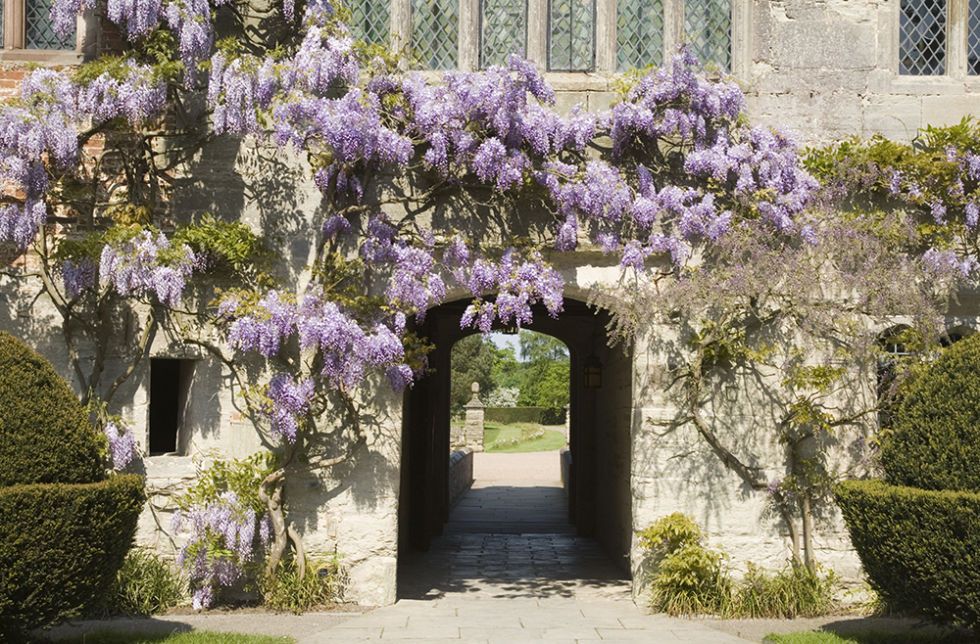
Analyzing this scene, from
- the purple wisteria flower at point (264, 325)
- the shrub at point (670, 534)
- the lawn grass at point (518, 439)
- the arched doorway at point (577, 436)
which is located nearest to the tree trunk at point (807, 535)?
the shrub at point (670, 534)

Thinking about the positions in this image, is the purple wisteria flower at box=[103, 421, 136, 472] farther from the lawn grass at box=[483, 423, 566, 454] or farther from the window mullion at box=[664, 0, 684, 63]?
the lawn grass at box=[483, 423, 566, 454]

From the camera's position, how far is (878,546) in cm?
655

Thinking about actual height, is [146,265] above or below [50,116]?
below

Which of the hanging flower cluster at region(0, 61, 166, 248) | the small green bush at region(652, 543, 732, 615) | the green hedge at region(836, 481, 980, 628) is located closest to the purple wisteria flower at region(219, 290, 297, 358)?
the hanging flower cluster at region(0, 61, 166, 248)

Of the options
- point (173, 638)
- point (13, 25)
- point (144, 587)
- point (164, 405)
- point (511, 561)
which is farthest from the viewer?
point (511, 561)

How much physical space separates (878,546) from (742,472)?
2.29 meters

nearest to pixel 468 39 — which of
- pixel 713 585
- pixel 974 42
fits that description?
pixel 974 42

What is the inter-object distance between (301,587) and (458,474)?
10.5 meters

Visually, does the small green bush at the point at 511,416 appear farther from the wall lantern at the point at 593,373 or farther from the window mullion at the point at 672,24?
the window mullion at the point at 672,24

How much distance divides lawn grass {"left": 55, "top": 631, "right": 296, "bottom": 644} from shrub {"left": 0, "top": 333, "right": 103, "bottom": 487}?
1.15 meters

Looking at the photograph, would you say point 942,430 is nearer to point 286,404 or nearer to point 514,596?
point 514,596

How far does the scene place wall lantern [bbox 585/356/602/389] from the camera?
12492 millimetres

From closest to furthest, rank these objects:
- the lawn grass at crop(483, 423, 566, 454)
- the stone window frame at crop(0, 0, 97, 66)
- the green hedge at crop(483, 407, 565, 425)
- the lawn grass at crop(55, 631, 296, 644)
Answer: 1. the lawn grass at crop(55, 631, 296, 644)
2. the stone window frame at crop(0, 0, 97, 66)
3. the lawn grass at crop(483, 423, 566, 454)
4. the green hedge at crop(483, 407, 565, 425)

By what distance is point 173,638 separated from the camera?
7.26m
